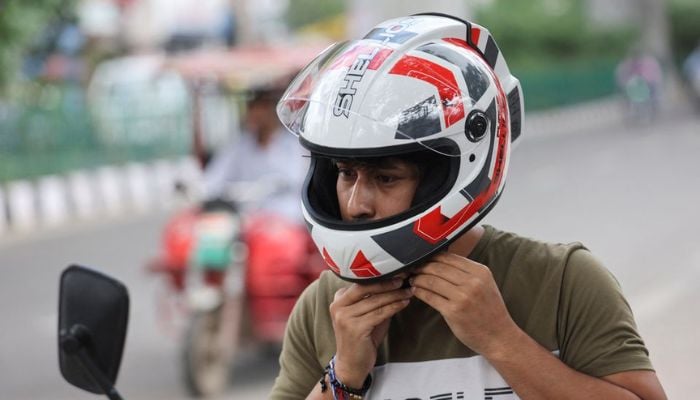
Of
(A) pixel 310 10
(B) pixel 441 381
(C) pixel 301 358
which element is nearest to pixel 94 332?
(C) pixel 301 358

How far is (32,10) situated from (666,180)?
352 inches

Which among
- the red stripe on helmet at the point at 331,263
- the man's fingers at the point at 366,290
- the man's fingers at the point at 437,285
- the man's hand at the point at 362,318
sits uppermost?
the red stripe on helmet at the point at 331,263

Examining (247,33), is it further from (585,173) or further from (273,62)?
(273,62)

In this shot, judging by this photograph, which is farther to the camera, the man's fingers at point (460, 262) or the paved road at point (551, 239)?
the paved road at point (551, 239)

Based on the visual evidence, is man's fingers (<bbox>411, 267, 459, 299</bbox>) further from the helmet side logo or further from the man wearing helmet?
the helmet side logo

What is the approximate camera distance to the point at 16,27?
60.1 feet

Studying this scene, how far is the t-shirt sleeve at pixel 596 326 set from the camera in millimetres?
2225

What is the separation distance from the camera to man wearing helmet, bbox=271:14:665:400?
2.22 meters

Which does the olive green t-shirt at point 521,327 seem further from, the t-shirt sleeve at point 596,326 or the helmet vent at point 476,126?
the helmet vent at point 476,126

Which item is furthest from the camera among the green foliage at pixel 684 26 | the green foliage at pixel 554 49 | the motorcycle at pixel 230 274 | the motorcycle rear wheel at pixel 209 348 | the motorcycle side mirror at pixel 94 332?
the green foliage at pixel 684 26

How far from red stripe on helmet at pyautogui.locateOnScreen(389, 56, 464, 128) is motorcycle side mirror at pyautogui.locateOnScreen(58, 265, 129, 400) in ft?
2.02

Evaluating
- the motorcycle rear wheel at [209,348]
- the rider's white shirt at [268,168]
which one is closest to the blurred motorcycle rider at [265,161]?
the rider's white shirt at [268,168]

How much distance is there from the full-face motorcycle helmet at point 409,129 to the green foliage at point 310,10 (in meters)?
65.1

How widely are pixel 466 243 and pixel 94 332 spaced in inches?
25.8
